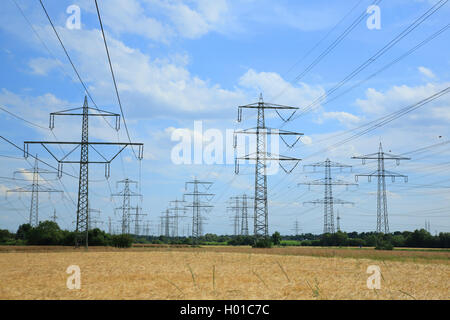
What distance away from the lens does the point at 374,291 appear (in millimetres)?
20797

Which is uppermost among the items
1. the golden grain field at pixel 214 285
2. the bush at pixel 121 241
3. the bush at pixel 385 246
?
the golden grain field at pixel 214 285

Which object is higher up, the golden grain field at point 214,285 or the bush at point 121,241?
the golden grain field at point 214,285

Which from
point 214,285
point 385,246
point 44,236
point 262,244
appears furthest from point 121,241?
point 214,285

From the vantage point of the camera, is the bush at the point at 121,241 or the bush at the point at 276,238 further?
the bush at the point at 276,238

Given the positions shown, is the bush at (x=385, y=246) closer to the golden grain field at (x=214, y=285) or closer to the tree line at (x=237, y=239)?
the tree line at (x=237, y=239)

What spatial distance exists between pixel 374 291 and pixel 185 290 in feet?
27.1

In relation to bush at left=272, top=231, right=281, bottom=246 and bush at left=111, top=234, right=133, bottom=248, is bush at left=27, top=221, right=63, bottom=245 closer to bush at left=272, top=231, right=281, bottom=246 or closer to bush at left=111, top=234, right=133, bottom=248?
bush at left=111, top=234, right=133, bottom=248

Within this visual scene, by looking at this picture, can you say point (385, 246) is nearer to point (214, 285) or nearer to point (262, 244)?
point (262, 244)

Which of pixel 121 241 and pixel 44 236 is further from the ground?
pixel 44 236

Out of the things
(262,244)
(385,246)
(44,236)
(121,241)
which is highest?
(44,236)

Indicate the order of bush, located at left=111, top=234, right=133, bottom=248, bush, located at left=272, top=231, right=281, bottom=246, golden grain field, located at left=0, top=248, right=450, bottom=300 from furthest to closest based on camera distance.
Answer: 1. bush, located at left=272, top=231, right=281, bottom=246
2. bush, located at left=111, top=234, right=133, bottom=248
3. golden grain field, located at left=0, top=248, right=450, bottom=300

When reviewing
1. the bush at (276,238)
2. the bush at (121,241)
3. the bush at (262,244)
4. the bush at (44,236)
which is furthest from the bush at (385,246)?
the bush at (44,236)

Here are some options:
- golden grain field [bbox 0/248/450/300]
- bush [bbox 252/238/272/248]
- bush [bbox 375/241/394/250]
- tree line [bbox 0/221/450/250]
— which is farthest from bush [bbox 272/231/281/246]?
golden grain field [bbox 0/248/450/300]
